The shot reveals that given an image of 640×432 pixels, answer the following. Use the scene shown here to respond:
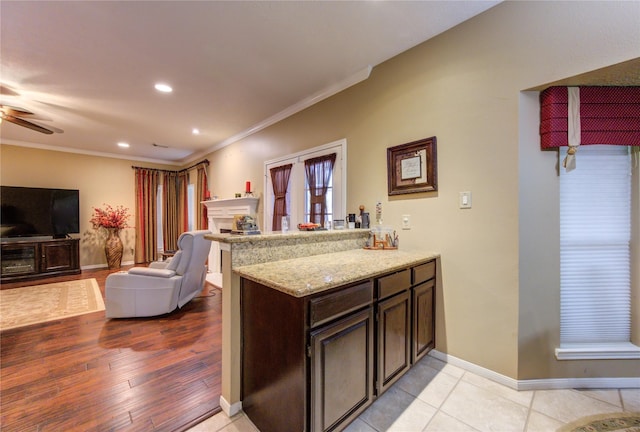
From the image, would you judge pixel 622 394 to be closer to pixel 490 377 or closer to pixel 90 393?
pixel 490 377

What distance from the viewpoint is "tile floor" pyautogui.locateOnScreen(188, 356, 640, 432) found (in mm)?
1493

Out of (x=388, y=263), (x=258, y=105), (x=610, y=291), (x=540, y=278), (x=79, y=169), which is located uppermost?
(x=258, y=105)

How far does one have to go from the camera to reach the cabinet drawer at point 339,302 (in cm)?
122

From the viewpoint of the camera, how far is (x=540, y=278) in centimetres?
182

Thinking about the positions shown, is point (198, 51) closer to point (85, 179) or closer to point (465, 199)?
point (465, 199)

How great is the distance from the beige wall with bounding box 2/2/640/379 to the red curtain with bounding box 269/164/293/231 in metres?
1.80

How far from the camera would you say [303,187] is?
3.48m

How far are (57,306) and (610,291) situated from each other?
230 inches

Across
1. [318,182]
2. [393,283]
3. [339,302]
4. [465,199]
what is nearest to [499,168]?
[465,199]

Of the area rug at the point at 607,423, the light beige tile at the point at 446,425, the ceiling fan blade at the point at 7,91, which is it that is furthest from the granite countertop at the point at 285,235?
the ceiling fan blade at the point at 7,91

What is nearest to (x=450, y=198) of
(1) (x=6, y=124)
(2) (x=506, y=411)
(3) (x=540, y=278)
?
(3) (x=540, y=278)

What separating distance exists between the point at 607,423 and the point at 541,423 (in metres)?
0.36

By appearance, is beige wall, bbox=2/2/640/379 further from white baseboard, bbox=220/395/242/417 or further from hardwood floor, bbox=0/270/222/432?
hardwood floor, bbox=0/270/222/432

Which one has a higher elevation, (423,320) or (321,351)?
(321,351)
